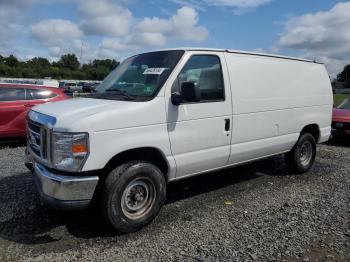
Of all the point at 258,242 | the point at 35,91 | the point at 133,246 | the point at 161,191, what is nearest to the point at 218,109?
the point at 161,191

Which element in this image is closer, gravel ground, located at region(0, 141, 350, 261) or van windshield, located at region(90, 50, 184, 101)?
gravel ground, located at region(0, 141, 350, 261)

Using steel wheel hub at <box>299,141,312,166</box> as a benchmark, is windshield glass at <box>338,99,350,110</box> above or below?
above

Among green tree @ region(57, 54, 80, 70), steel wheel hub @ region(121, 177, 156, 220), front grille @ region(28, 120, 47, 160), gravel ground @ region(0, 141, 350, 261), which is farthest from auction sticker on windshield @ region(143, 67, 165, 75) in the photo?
green tree @ region(57, 54, 80, 70)

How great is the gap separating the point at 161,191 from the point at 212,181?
2135 millimetres

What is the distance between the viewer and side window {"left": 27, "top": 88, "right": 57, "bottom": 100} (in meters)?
10.1

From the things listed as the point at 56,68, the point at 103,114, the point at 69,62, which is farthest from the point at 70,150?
the point at 69,62

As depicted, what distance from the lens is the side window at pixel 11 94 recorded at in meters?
9.72

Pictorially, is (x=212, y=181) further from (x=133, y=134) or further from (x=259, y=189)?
(x=133, y=134)

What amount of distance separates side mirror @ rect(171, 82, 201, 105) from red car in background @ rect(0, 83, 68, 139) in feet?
20.8

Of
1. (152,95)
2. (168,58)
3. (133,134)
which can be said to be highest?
(168,58)

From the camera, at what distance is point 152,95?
177 inches

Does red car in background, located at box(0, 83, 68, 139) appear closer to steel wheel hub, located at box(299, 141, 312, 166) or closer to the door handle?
the door handle

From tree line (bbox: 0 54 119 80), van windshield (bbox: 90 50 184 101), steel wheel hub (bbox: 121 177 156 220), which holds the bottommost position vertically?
steel wheel hub (bbox: 121 177 156 220)

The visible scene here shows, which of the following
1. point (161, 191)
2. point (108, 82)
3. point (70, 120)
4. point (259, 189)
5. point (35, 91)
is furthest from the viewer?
point (35, 91)
